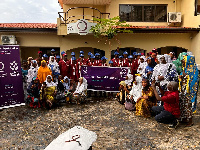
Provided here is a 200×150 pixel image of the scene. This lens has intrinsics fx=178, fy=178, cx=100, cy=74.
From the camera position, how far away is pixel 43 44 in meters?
12.6

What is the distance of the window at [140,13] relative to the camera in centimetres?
1453

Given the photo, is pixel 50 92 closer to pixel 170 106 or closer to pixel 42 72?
pixel 42 72

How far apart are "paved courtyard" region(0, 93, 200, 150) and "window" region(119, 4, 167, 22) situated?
9847 millimetres

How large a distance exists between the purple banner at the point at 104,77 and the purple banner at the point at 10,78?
2722 millimetres

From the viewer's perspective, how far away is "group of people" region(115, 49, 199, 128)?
4809mm

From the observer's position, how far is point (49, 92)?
6.84 meters

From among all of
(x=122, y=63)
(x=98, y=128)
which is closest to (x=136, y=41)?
(x=122, y=63)

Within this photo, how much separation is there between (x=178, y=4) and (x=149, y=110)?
12.5 m

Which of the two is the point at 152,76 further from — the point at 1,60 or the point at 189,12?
the point at 189,12

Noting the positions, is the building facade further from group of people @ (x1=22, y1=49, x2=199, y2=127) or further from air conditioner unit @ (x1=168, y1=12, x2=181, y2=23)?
group of people @ (x1=22, y1=49, x2=199, y2=127)

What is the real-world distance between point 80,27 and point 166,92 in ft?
26.7

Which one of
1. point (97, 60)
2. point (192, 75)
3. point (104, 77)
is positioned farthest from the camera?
point (97, 60)

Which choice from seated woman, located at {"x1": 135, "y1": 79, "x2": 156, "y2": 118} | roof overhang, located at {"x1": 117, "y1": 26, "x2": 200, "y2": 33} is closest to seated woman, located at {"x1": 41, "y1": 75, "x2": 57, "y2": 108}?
seated woman, located at {"x1": 135, "y1": 79, "x2": 156, "y2": 118}

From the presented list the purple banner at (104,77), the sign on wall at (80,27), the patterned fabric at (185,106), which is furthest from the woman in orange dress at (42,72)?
the patterned fabric at (185,106)
